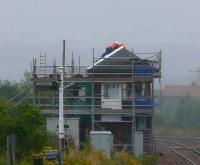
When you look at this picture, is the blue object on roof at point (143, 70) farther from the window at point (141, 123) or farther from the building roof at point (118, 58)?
the window at point (141, 123)

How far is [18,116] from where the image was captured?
2306cm

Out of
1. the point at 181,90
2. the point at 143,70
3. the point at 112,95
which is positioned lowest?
the point at 112,95

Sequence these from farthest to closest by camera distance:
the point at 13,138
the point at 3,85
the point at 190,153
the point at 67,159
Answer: the point at 3,85 → the point at 190,153 → the point at 67,159 → the point at 13,138

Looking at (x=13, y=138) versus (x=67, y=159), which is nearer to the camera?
(x=13, y=138)

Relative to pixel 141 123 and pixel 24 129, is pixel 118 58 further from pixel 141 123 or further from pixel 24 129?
pixel 24 129

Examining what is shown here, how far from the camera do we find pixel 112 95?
3644cm

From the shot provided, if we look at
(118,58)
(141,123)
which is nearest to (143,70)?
(118,58)

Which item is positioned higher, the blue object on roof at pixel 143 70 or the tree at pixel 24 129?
the blue object on roof at pixel 143 70

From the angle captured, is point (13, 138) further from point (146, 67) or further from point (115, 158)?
point (146, 67)

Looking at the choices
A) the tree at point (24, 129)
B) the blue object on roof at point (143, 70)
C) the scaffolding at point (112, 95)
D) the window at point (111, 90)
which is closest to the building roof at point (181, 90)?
the scaffolding at point (112, 95)

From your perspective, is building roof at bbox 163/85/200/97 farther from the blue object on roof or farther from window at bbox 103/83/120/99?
the blue object on roof

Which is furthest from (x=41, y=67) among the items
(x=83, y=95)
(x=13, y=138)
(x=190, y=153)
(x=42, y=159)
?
(x=13, y=138)

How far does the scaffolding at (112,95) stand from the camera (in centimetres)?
3541

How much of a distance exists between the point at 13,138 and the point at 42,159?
5.99 metres
